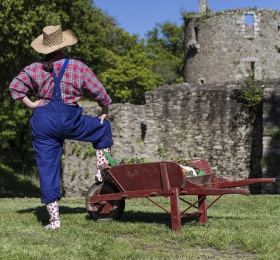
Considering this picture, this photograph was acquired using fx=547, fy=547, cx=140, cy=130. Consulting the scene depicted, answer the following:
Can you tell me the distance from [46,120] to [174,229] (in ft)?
6.15

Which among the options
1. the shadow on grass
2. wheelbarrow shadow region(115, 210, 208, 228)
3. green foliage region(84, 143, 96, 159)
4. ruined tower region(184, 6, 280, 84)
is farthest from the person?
ruined tower region(184, 6, 280, 84)

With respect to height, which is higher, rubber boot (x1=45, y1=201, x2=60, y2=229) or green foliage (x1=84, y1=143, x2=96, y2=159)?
rubber boot (x1=45, y1=201, x2=60, y2=229)

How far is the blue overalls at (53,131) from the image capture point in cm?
619

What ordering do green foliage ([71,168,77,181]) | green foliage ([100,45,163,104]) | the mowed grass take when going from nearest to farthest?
1. the mowed grass
2. green foliage ([71,168,77,181])
3. green foliage ([100,45,163,104])

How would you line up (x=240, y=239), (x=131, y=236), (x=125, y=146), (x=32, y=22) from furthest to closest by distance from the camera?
(x=32, y=22) → (x=125, y=146) → (x=131, y=236) → (x=240, y=239)

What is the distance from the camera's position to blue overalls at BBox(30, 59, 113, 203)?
6188 millimetres

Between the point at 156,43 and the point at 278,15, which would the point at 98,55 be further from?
the point at 156,43

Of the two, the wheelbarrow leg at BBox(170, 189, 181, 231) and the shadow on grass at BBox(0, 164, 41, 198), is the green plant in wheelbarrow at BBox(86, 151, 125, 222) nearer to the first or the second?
the wheelbarrow leg at BBox(170, 189, 181, 231)

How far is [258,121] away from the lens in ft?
52.7

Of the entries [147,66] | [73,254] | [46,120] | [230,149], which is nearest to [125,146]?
[230,149]

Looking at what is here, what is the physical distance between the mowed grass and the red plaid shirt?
1.49 m

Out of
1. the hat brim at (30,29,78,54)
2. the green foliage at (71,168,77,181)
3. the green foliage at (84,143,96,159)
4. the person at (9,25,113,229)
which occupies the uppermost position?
the hat brim at (30,29,78,54)

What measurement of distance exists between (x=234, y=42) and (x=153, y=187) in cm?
2663

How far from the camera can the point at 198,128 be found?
677 inches
